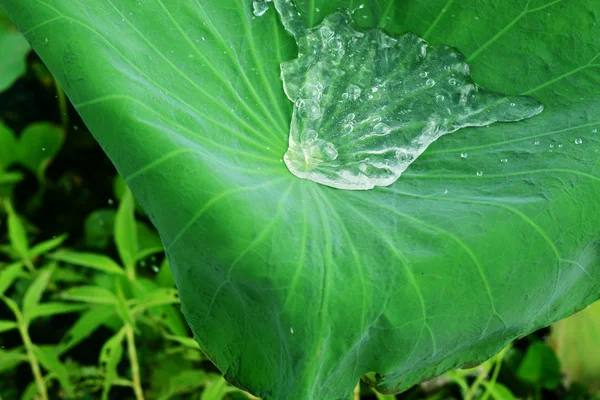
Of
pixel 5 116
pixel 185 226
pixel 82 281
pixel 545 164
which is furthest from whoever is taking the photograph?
pixel 5 116

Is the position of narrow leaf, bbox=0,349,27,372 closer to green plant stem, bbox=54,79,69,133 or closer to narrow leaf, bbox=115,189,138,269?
narrow leaf, bbox=115,189,138,269

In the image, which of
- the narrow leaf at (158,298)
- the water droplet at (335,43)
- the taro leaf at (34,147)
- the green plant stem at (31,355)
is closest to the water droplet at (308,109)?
the water droplet at (335,43)

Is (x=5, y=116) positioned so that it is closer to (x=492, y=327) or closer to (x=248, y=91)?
(x=248, y=91)

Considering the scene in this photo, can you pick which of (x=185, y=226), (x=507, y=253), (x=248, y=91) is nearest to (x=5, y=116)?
(x=248, y=91)

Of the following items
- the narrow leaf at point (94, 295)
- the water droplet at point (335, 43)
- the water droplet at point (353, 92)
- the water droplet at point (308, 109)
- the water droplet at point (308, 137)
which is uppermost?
the water droplet at point (335, 43)

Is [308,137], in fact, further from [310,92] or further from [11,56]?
[11,56]

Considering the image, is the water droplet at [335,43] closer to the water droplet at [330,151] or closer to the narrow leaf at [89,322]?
the water droplet at [330,151]

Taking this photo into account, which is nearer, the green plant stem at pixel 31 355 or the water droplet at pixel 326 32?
the water droplet at pixel 326 32

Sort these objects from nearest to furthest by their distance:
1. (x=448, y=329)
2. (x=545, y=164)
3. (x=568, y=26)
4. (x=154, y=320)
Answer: (x=448, y=329)
(x=545, y=164)
(x=568, y=26)
(x=154, y=320)
